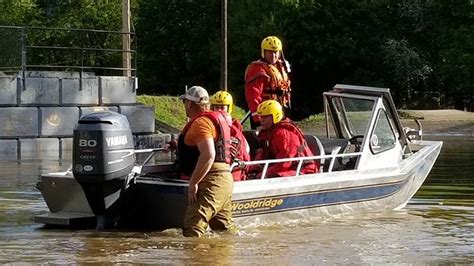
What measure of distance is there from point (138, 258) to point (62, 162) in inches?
529

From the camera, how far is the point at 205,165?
1067 cm

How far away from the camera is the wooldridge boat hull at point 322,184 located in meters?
11.4

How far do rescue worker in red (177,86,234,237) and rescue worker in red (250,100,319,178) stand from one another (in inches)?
46.3

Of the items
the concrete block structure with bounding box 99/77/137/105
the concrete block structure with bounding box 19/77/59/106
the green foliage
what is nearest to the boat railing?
the concrete block structure with bounding box 19/77/59/106

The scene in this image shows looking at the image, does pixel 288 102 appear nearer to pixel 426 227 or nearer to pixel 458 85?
pixel 426 227

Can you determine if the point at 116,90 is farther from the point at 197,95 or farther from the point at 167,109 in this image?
the point at 197,95

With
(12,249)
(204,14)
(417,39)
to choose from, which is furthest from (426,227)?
(204,14)

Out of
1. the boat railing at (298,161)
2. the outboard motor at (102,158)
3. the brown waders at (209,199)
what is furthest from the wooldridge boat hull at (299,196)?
the outboard motor at (102,158)

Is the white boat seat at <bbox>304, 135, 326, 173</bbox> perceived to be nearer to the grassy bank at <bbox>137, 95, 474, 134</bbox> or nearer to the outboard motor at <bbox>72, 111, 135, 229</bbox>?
the outboard motor at <bbox>72, 111, 135, 229</bbox>

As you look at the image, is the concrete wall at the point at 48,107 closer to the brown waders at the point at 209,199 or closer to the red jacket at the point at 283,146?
the red jacket at the point at 283,146

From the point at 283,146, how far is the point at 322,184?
62 centimetres

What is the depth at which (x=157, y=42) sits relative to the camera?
6925 centimetres

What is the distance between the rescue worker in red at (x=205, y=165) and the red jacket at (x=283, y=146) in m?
1.21

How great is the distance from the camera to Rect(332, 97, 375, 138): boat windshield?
46.2 feet
